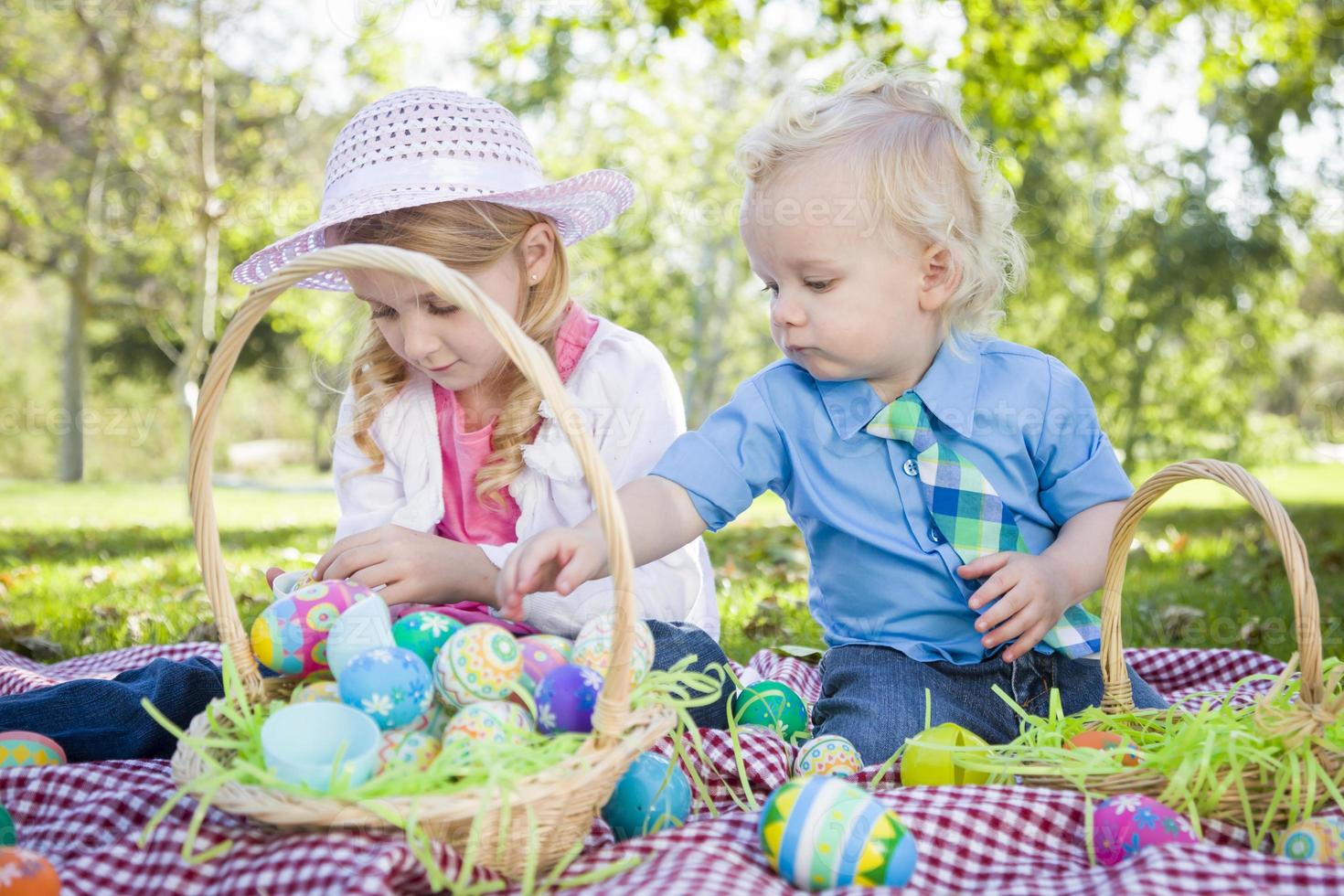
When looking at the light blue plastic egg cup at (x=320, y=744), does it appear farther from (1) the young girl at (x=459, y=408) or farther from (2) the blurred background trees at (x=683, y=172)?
(2) the blurred background trees at (x=683, y=172)

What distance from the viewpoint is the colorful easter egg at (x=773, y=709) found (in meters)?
2.24

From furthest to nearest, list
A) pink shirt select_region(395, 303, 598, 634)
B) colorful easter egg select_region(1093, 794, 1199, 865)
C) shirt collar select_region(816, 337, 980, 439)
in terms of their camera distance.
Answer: pink shirt select_region(395, 303, 598, 634), shirt collar select_region(816, 337, 980, 439), colorful easter egg select_region(1093, 794, 1199, 865)

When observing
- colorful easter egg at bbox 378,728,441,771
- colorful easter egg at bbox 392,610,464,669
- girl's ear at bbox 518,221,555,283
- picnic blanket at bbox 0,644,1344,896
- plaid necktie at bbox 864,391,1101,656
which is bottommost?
picnic blanket at bbox 0,644,1344,896

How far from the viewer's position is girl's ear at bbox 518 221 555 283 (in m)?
2.52

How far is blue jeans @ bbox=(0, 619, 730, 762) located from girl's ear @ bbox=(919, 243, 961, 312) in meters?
→ 0.83

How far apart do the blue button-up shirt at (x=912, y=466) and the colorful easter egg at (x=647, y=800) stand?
69cm

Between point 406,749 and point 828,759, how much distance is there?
0.77 metres

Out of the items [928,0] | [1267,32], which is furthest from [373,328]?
[1267,32]

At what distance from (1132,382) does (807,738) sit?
1048 centimetres

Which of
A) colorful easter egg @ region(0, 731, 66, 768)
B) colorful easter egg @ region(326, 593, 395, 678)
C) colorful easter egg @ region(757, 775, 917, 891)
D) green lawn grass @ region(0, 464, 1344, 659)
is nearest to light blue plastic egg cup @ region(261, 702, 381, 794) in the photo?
colorful easter egg @ region(326, 593, 395, 678)

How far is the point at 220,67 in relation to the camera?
11375 millimetres

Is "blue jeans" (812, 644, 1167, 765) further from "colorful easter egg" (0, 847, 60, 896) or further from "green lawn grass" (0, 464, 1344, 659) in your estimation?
"colorful easter egg" (0, 847, 60, 896)

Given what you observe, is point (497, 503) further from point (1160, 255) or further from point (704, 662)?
point (1160, 255)

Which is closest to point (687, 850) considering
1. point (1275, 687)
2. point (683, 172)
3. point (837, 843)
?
point (837, 843)
